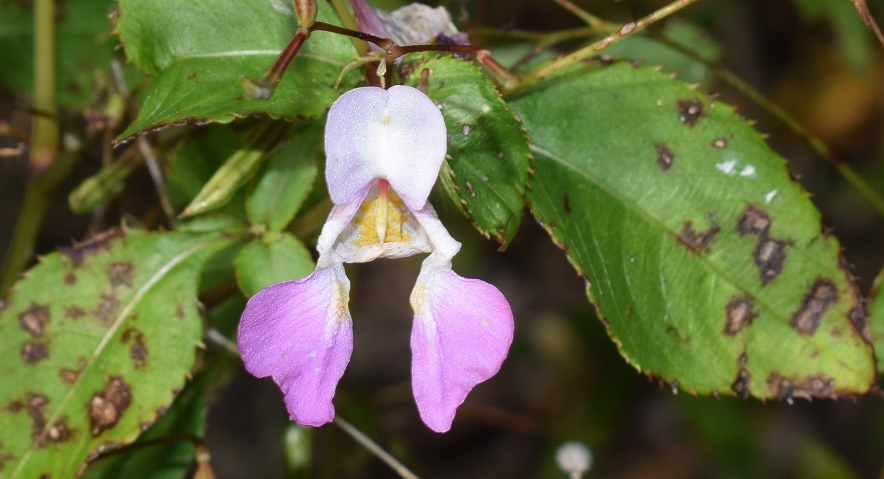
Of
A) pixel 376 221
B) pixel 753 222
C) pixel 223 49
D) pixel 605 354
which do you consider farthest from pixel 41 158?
pixel 605 354

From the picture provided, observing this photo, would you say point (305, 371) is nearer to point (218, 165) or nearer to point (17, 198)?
point (218, 165)

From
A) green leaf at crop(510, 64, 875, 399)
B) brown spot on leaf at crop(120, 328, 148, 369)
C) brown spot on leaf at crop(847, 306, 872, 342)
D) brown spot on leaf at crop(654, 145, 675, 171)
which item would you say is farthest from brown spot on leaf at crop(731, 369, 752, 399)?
brown spot on leaf at crop(120, 328, 148, 369)

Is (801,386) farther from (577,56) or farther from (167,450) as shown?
(167,450)

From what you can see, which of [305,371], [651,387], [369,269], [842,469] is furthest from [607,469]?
[305,371]

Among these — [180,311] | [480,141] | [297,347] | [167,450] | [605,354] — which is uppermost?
[480,141]

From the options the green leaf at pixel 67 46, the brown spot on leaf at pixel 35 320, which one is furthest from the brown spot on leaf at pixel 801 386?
the green leaf at pixel 67 46

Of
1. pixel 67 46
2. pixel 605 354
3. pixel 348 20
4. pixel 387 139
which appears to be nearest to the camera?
pixel 387 139

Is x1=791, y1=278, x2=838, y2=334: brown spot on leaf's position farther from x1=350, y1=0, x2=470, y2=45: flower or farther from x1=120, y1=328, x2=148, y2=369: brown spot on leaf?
x1=120, y1=328, x2=148, y2=369: brown spot on leaf
